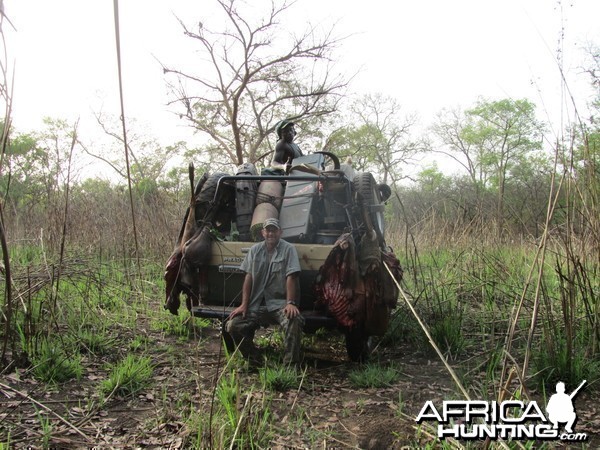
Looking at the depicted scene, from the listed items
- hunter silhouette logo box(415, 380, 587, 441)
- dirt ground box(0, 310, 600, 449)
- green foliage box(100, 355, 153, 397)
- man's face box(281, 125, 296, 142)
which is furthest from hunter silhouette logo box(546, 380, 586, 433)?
man's face box(281, 125, 296, 142)

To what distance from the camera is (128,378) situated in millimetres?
3963

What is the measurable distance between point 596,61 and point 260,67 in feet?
68.3

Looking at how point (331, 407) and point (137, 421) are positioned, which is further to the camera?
point (331, 407)

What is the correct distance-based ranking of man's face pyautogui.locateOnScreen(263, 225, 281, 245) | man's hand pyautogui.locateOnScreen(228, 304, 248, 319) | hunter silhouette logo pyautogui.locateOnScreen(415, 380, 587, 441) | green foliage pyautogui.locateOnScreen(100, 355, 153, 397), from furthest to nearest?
man's face pyautogui.locateOnScreen(263, 225, 281, 245)
man's hand pyautogui.locateOnScreen(228, 304, 248, 319)
green foliage pyautogui.locateOnScreen(100, 355, 153, 397)
hunter silhouette logo pyautogui.locateOnScreen(415, 380, 587, 441)

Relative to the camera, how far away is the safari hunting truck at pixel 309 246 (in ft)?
14.1

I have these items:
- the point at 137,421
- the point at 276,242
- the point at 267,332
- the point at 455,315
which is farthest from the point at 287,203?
the point at 137,421

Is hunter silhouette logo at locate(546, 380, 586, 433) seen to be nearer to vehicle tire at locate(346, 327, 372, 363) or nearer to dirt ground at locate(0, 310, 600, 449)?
dirt ground at locate(0, 310, 600, 449)

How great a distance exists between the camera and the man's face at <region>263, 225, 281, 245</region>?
4.57 meters

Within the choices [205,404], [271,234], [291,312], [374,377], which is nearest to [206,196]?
[271,234]

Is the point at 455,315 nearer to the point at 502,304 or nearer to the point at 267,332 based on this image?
the point at 502,304

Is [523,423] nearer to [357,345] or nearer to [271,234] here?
[357,345]

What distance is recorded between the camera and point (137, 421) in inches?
134

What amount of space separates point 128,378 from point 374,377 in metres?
1.95

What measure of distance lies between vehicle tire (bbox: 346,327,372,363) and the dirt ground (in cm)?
9
